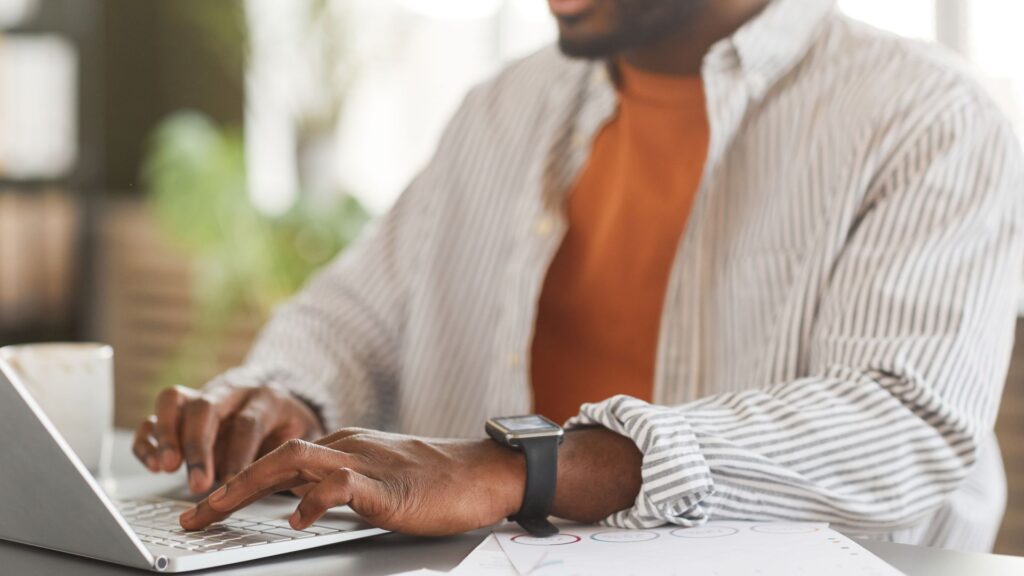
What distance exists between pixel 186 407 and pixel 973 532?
82 cm

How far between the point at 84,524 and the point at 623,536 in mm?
345

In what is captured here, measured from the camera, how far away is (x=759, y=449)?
3.05 feet

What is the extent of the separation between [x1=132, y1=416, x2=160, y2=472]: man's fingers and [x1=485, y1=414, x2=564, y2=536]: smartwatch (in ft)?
1.14

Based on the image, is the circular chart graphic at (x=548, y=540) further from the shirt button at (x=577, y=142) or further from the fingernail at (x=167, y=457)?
the shirt button at (x=577, y=142)

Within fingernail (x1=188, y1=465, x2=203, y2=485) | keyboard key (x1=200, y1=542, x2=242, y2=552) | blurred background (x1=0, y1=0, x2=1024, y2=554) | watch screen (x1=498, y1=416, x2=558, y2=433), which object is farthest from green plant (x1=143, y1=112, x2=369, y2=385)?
keyboard key (x1=200, y1=542, x2=242, y2=552)

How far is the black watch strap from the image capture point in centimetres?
83

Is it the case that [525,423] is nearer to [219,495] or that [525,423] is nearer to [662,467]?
[662,467]

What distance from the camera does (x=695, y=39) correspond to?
1.46 meters

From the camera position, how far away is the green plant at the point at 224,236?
3.44 metres

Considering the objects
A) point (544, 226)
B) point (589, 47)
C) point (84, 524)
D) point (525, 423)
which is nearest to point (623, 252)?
point (544, 226)

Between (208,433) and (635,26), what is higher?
(635,26)

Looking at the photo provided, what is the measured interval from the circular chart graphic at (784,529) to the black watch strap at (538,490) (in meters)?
0.14

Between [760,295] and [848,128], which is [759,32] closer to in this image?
[848,128]

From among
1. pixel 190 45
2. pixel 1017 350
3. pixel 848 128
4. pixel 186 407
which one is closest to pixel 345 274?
pixel 186 407
